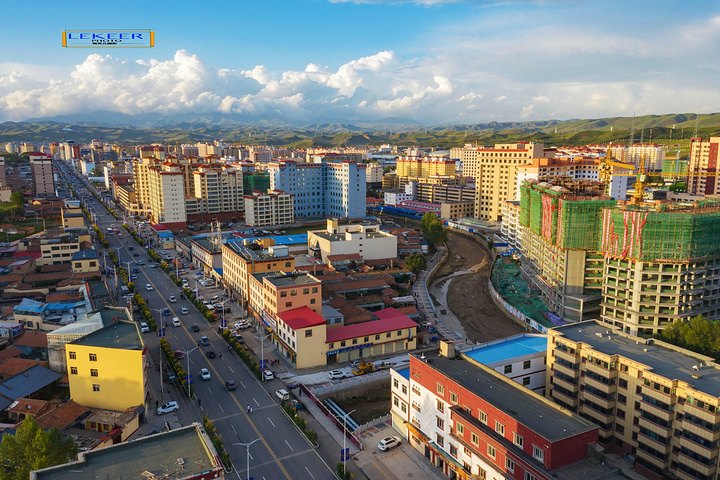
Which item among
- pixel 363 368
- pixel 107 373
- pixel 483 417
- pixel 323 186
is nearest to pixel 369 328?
pixel 363 368

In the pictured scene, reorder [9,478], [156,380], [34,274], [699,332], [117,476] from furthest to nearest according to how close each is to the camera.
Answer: [34,274] < [156,380] < [699,332] < [9,478] < [117,476]

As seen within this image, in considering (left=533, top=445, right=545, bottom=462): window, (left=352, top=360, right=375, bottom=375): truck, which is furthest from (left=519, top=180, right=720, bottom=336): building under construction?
(left=533, top=445, right=545, bottom=462): window

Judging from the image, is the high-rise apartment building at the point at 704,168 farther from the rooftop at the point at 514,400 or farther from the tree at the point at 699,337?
the rooftop at the point at 514,400

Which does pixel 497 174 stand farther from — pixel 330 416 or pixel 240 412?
pixel 240 412

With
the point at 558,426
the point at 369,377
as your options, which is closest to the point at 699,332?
the point at 558,426

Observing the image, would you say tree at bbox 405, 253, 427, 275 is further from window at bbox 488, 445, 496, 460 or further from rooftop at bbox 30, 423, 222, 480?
rooftop at bbox 30, 423, 222, 480

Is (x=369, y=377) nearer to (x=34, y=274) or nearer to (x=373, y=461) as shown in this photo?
(x=373, y=461)
